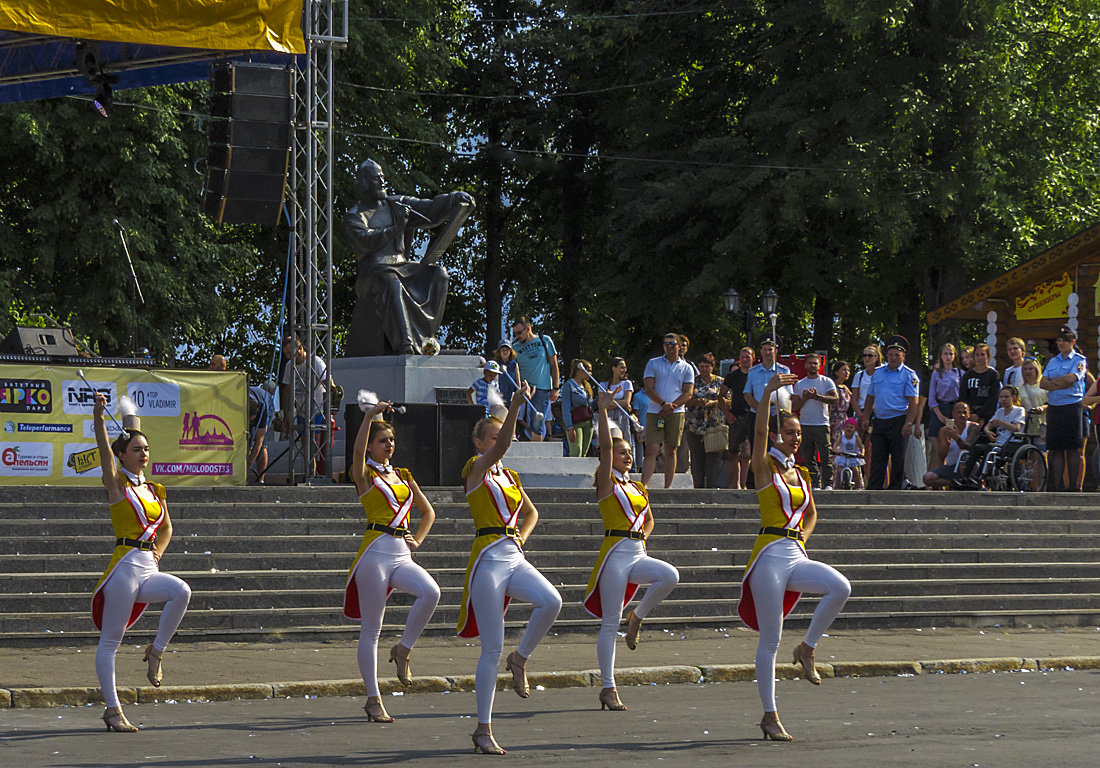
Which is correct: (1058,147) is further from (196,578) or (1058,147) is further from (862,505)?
(196,578)

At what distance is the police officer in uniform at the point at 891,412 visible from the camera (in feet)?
62.3

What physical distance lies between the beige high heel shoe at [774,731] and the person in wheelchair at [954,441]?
11867 millimetres

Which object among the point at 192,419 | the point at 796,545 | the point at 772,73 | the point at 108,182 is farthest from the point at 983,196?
the point at 796,545

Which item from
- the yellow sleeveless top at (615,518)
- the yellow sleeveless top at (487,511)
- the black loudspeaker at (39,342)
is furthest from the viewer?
the black loudspeaker at (39,342)

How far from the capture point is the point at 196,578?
1419 centimetres

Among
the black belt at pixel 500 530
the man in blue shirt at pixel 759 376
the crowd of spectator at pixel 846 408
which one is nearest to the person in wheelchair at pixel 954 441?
the crowd of spectator at pixel 846 408

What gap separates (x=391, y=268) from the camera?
21781 mm

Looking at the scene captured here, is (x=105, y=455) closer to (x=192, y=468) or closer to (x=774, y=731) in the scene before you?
(x=774, y=731)

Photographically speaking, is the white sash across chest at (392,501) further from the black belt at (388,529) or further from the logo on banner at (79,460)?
the logo on banner at (79,460)

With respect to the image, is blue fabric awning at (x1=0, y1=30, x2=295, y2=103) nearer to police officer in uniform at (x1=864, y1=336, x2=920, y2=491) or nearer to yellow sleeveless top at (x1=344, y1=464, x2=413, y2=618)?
yellow sleeveless top at (x1=344, y1=464, x2=413, y2=618)

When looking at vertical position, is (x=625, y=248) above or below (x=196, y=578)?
above

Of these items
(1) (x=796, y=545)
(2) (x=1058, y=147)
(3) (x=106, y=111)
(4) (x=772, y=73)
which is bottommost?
(1) (x=796, y=545)

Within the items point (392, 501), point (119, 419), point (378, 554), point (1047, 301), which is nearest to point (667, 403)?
point (119, 419)

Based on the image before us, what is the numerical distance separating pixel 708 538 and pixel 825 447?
3006 mm
